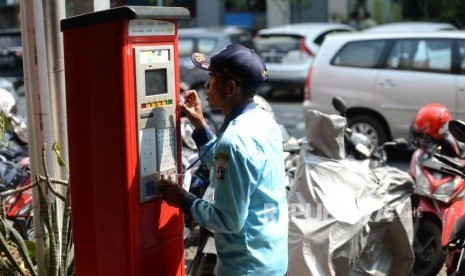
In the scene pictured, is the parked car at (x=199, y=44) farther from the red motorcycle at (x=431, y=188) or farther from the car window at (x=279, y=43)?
the red motorcycle at (x=431, y=188)

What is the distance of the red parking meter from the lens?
2807 mm

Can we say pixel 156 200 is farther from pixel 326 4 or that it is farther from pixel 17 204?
pixel 326 4

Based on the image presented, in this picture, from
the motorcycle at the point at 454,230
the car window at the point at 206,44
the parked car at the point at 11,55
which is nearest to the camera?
the motorcycle at the point at 454,230

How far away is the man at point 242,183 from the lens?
2.63 metres

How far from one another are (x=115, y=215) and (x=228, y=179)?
0.54m

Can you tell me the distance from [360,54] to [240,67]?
24.2 feet

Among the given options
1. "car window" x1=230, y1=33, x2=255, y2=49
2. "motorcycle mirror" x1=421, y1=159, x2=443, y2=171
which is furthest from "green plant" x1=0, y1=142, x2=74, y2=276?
"car window" x1=230, y1=33, x2=255, y2=49

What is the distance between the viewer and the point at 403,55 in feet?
31.5

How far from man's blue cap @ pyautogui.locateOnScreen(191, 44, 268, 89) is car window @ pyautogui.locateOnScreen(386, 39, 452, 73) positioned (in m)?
6.93

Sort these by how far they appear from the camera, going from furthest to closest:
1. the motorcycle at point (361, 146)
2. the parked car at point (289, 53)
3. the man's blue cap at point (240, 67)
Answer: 1. the parked car at point (289, 53)
2. the motorcycle at point (361, 146)
3. the man's blue cap at point (240, 67)

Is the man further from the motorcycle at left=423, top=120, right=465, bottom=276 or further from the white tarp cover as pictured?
the motorcycle at left=423, top=120, right=465, bottom=276

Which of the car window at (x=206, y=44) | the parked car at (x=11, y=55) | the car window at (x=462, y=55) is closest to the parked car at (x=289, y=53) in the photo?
the car window at (x=206, y=44)

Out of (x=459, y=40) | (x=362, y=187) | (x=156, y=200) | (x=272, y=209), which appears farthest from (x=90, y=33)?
(x=459, y=40)

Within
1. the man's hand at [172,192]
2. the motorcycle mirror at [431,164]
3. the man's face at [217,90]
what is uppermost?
the man's face at [217,90]
